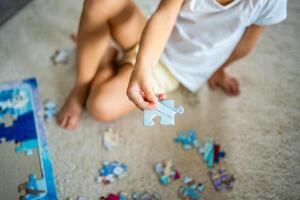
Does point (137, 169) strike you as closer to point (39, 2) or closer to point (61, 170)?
point (61, 170)

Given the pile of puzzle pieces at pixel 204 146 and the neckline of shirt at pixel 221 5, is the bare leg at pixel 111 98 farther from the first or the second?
the neckline of shirt at pixel 221 5

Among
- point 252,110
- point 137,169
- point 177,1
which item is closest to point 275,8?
point 177,1

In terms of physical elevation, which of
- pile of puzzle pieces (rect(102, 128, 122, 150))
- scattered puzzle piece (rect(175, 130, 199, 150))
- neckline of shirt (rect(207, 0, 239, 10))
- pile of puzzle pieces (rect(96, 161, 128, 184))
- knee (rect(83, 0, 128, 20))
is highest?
knee (rect(83, 0, 128, 20))

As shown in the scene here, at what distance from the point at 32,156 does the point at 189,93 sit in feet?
1.82

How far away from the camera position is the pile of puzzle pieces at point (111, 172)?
924mm

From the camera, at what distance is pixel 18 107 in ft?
3.32

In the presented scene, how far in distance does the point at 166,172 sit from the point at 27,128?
440 mm

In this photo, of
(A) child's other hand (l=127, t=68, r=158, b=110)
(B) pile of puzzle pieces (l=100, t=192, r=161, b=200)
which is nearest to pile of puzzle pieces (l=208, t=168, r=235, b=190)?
(B) pile of puzzle pieces (l=100, t=192, r=161, b=200)

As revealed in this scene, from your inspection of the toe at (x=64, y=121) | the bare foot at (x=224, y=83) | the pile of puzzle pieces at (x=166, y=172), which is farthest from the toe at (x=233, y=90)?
the toe at (x=64, y=121)

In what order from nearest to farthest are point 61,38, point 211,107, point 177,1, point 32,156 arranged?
point 177,1 < point 32,156 < point 211,107 < point 61,38

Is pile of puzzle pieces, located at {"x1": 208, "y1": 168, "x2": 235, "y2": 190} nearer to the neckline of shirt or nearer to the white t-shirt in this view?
the white t-shirt

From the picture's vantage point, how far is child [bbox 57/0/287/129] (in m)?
0.84

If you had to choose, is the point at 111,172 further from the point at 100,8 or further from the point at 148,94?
the point at 100,8

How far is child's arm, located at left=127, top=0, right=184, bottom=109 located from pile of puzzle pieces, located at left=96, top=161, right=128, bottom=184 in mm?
304
